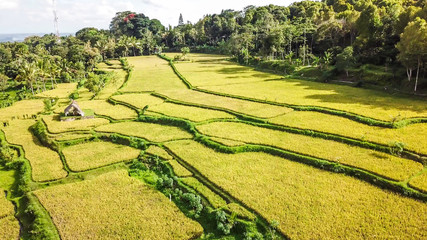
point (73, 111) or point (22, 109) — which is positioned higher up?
point (73, 111)

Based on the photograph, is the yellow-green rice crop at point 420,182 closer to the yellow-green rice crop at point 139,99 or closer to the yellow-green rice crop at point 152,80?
the yellow-green rice crop at point 139,99

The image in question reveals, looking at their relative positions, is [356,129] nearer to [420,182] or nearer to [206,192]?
[420,182]

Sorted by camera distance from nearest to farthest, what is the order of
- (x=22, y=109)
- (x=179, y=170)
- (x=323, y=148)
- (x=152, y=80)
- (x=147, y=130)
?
(x=179, y=170)
(x=323, y=148)
(x=147, y=130)
(x=22, y=109)
(x=152, y=80)

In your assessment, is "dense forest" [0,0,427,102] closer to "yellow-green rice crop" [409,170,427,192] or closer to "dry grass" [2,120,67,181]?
"dry grass" [2,120,67,181]

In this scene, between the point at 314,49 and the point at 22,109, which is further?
the point at 314,49

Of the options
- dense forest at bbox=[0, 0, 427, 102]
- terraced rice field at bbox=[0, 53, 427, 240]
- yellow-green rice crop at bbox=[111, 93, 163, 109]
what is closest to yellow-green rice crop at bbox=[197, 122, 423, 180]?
terraced rice field at bbox=[0, 53, 427, 240]

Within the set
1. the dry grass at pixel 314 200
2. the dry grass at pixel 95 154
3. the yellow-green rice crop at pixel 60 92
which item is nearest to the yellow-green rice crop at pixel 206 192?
the dry grass at pixel 314 200

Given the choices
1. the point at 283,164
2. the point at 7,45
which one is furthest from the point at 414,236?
the point at 7,45

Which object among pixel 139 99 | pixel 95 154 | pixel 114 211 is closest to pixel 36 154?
pixel 95 154
